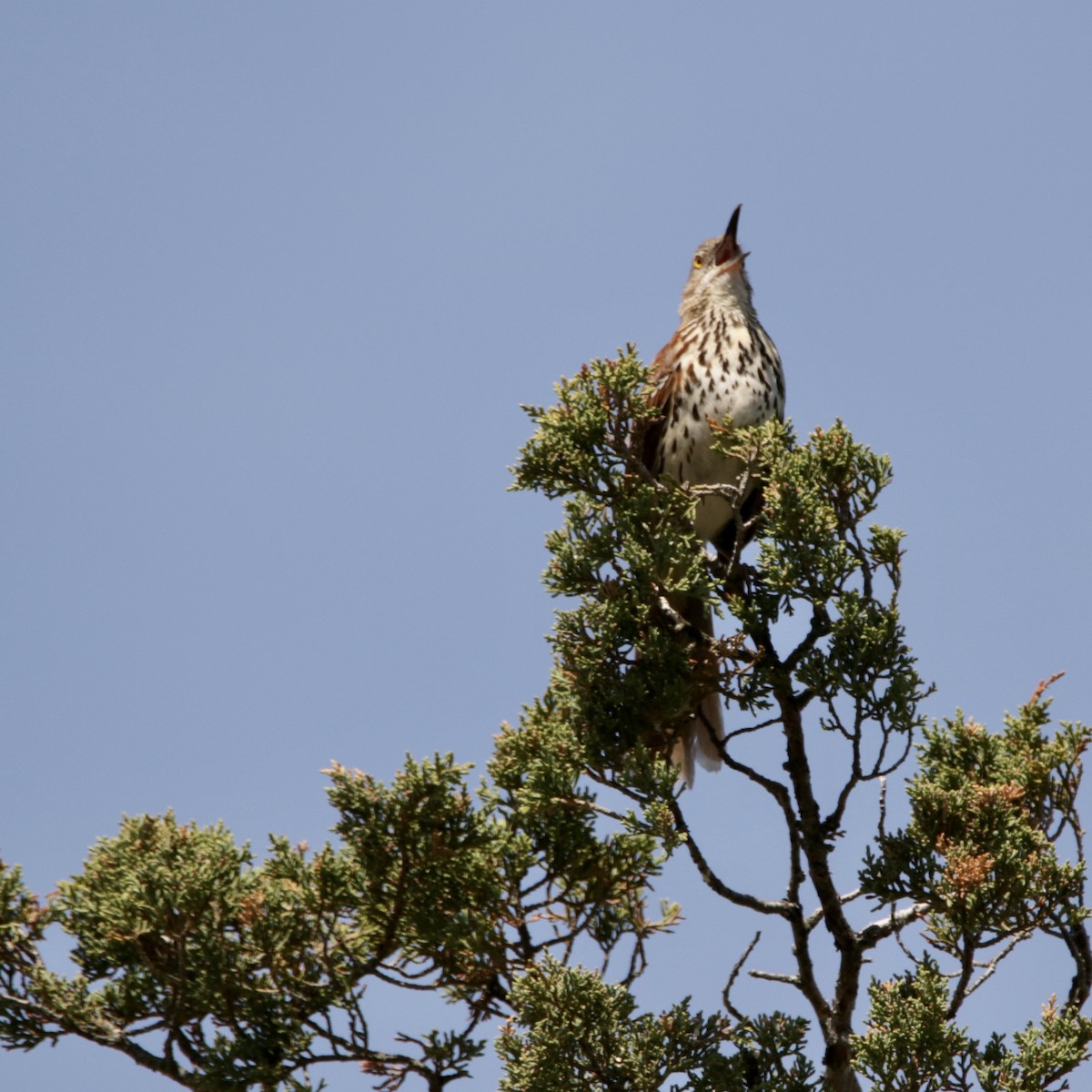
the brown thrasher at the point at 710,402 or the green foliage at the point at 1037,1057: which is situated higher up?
the brown thrasher at the point at 710,402

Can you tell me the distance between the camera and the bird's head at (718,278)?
6.12 m

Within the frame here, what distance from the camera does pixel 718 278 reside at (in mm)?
6270

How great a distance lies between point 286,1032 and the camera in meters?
3.82

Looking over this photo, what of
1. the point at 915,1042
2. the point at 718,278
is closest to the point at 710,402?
the point at 718,278

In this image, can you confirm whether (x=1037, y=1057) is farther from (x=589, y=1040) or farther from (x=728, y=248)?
(x=728, y=248)

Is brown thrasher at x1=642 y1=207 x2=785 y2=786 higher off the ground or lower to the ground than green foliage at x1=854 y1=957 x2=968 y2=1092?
higher

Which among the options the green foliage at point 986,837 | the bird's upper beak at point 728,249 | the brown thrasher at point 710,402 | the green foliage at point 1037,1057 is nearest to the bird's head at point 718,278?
the bird's upper beak at point 728,249

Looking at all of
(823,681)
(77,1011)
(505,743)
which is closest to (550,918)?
(505,743)

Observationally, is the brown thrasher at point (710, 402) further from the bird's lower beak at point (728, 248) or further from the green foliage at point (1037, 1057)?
the green foliage at point (1037, 1057)

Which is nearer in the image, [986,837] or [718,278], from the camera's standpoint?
[986,837]

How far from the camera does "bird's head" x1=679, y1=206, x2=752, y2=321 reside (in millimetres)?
6125

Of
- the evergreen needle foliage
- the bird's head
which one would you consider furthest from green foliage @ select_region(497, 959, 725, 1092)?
the bird's head

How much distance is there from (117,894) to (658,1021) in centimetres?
148

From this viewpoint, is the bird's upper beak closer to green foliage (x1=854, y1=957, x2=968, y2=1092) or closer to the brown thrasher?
the brown thrasher
